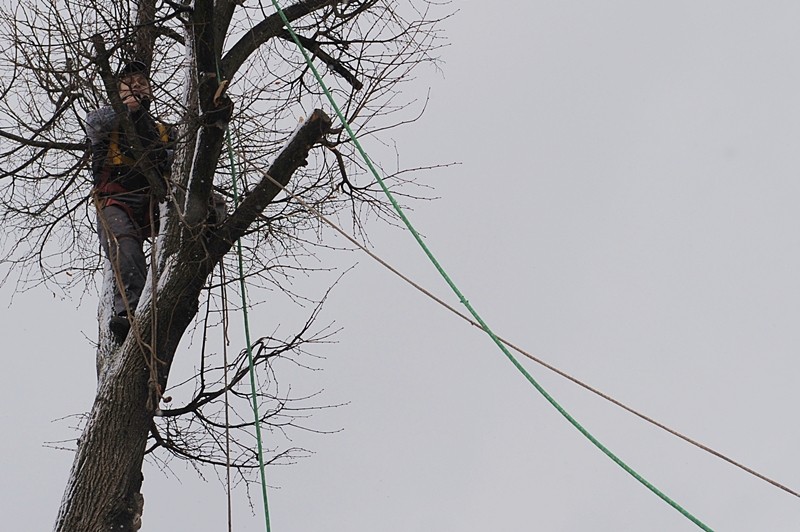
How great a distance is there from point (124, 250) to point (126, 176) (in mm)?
370

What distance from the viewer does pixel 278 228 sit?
5434 millimetres

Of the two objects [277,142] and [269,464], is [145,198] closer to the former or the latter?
[277,142]

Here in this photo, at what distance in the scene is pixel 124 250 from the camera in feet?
17.4

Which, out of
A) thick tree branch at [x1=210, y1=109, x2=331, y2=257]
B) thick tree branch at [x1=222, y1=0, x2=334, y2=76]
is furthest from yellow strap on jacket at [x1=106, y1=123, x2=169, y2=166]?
thick tree branch at [x1=222, y1=0, x2=334, y2=76]

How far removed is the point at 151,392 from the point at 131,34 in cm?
178

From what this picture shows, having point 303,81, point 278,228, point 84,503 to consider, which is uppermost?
point 303,81

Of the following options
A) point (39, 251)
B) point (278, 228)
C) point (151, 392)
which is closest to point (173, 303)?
point (151, 392)

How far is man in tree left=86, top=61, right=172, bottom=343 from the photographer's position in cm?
507

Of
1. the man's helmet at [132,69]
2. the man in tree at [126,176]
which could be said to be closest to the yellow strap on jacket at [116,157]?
the man in tree at [126,176]

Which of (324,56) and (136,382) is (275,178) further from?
(324,56)

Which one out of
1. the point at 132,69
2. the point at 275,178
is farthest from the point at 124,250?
the point at 275,178

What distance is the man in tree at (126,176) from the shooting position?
5.07 m

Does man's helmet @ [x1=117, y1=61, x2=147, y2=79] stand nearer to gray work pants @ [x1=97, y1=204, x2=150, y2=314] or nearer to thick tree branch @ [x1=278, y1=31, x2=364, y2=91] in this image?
gray work pants @ [x1=97, y1=204, x2=150, y2=314]

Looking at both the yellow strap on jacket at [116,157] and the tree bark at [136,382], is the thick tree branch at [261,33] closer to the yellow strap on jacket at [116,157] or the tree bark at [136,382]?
the yellow strap on jacket at [116,157]
